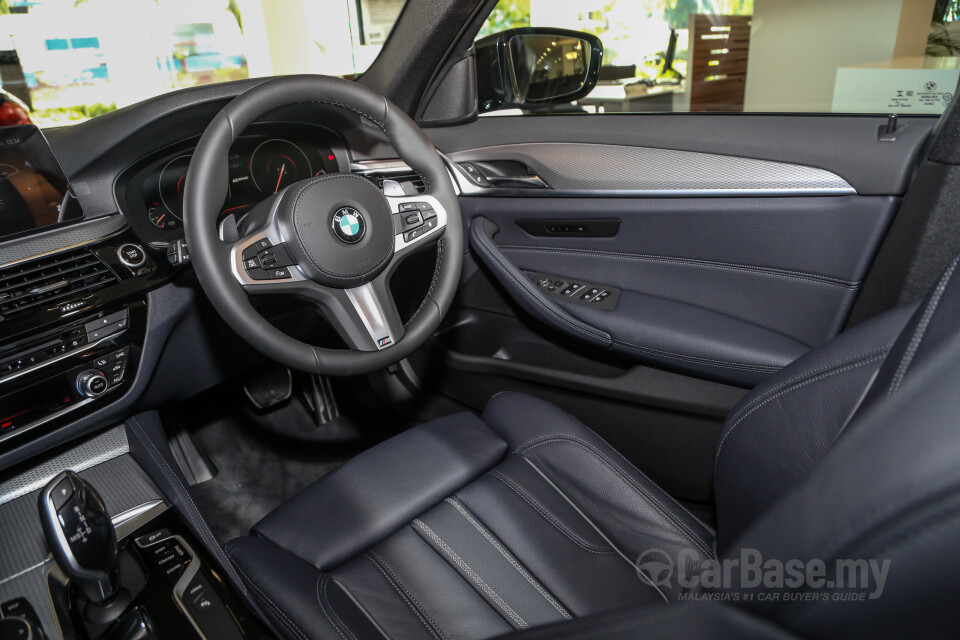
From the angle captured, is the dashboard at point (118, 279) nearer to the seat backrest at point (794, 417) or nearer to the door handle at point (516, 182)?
the door handle at point (516, 182)

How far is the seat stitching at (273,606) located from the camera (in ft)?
2.98

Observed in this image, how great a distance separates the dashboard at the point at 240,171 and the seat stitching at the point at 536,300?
368 millimetres

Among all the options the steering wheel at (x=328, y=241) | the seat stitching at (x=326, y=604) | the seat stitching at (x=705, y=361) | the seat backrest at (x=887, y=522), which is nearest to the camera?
the seat backrest at (x=887, y=522)

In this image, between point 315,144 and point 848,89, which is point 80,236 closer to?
point 315,144

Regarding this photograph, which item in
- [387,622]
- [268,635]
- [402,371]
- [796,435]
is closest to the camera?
[796,435]

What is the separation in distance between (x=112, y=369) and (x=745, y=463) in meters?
1.06

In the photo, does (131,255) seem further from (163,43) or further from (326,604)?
(163,43)

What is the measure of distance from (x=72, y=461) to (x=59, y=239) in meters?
0.44

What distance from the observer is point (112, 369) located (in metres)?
1.23

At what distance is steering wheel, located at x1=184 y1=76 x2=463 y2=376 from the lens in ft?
3.29

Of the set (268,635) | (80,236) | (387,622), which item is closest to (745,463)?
(387,622)

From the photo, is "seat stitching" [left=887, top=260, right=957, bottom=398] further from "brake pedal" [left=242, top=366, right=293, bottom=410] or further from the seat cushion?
"brake pedal" [left=242, top=366, right=293, bottom=410]

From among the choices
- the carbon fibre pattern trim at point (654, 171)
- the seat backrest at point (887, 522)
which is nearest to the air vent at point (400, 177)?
the carbon fibre pattern trim at point (654, 171)

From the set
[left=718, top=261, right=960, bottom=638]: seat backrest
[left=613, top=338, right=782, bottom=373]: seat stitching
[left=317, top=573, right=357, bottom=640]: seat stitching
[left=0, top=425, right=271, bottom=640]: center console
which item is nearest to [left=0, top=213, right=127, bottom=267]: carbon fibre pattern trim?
[left=0, top=425, right=271, bottom=640]: center console
